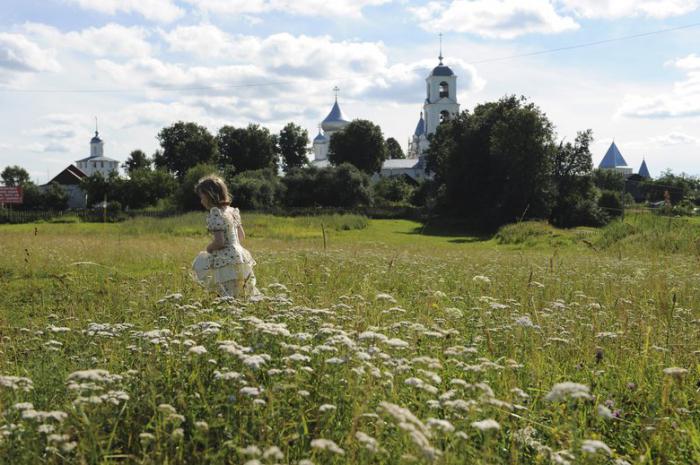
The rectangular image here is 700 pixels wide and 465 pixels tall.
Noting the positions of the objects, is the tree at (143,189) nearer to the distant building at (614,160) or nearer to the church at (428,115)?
the church at (428,115)

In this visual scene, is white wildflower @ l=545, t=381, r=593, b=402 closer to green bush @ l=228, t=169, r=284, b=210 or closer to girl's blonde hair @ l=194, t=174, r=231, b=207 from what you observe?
girl's blonde hair @ l=194, t=174, r=231, b=207

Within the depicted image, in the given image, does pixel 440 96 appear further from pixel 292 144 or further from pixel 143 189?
pixel 143 189

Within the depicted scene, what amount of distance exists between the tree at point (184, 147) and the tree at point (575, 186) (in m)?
48.0

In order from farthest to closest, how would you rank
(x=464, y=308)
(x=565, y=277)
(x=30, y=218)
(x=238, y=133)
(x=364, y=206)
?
1. (x=238, y=133)
2. (x=364, y=206)
3. (x=30, y=218)
4. (x=565, y=277)
5. (x=464, y=308)

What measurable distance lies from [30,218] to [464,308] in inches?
2324

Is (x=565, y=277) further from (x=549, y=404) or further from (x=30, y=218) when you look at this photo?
(x=30, y=218)

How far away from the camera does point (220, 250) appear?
27.0 ft

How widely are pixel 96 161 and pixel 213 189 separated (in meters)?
162

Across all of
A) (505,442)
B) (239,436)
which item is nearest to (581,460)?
(505,442)

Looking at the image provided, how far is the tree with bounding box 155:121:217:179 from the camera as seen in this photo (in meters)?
88.5

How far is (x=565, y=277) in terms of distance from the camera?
1088 centimetres

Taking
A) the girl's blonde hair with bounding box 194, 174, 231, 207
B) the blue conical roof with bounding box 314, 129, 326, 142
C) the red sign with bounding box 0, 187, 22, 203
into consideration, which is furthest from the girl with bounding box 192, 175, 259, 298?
the blue conical roof with bounding box 314, 129, 326, 142

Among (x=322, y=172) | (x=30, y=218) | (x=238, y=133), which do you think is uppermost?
(x=238, y=133)

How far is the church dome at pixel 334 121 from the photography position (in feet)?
443
